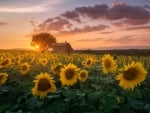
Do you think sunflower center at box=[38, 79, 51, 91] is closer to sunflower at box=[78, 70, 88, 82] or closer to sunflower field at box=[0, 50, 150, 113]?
sunflower field at box=[0, 50, 150, 113]

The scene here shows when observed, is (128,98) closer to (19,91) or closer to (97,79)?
(97,79)

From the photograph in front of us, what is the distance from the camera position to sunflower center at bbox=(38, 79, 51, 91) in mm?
5512

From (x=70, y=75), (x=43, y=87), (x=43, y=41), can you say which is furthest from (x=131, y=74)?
(x=43, y=41)

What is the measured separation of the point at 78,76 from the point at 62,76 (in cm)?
26

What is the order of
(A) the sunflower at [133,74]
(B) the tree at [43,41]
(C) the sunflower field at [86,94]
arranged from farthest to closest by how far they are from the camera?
1. (B) the tree at [43,41]
2. (A) the sunflower at [133,74]
3. (C) the sunflower field at [86,94]

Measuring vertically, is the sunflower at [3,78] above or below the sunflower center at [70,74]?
below

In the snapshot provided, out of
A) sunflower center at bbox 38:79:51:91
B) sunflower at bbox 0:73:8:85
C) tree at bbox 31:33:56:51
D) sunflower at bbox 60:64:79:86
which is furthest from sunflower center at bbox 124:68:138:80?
tree at bbox 31:33:56:51

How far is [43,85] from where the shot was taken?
5.60 meters

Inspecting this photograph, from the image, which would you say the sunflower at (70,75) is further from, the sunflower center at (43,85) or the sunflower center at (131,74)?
the sunflower center at (131,74)

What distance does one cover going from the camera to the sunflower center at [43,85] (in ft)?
18.1

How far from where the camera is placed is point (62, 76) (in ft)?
20.0

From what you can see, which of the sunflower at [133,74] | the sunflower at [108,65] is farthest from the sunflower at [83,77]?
the sunflower at [133,74]

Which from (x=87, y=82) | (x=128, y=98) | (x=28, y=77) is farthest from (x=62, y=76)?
(x=28, y=77)

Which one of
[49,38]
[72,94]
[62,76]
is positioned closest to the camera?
[72,94]
